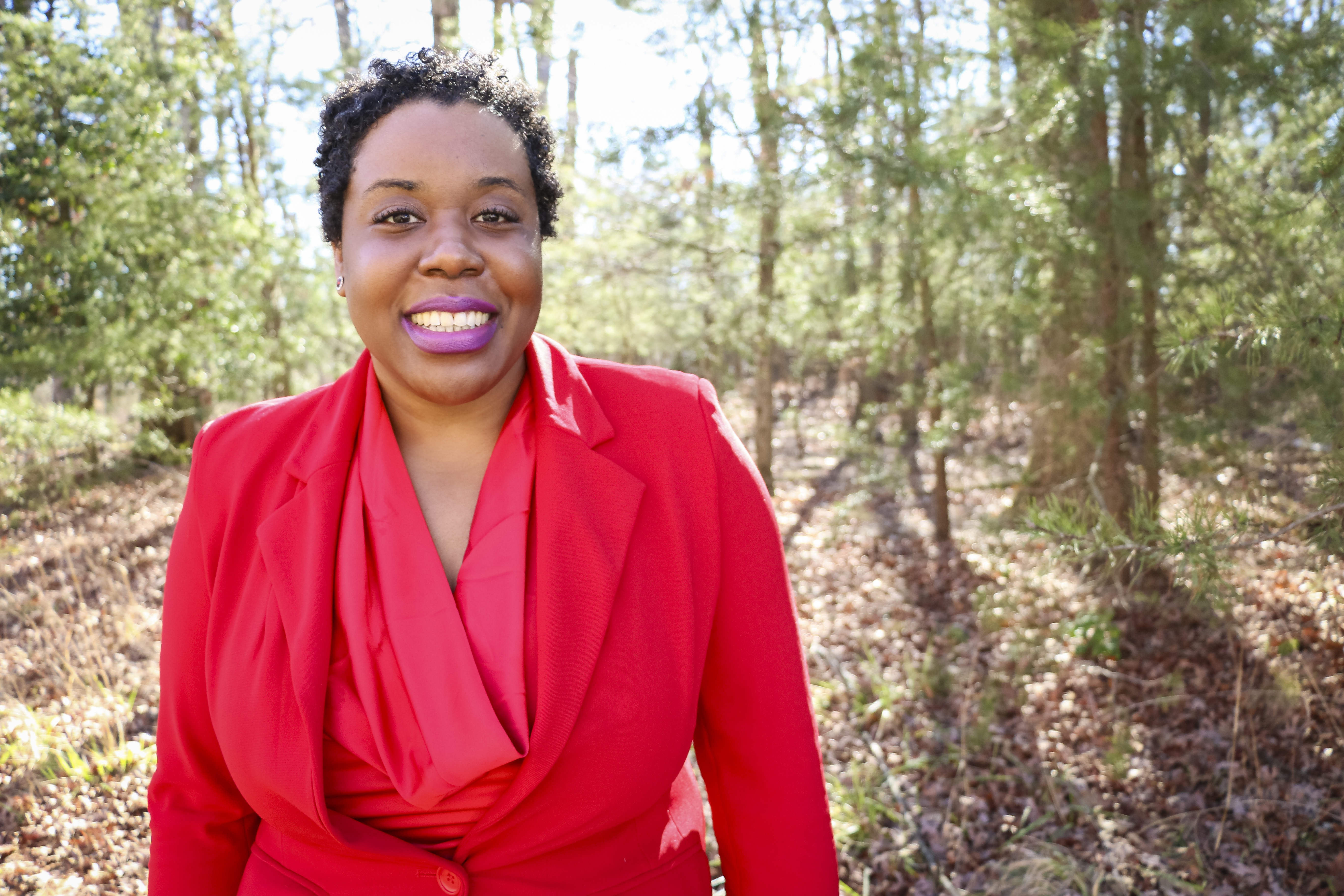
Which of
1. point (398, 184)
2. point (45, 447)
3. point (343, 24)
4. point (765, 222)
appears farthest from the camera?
point (343, 24)

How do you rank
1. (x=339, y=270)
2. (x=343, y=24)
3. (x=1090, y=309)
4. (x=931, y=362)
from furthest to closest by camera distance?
1. (x=343, y=24)
2. (x=931, y=362)
3. (x=1090, y=309)
4. (x=339, y=270)

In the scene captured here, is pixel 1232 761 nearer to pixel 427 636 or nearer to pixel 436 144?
pixel 427 636

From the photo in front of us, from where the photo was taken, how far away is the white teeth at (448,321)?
161 cm

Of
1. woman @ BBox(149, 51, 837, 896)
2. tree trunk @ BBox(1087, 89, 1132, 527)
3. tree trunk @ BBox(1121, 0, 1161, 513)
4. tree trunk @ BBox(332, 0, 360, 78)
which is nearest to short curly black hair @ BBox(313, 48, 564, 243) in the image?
woman @ BBox(149, 51, 837, 896)

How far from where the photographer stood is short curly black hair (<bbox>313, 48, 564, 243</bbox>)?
5.36ft

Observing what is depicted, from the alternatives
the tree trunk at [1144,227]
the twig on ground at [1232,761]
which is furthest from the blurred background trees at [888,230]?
the twig on ground at [1232,761]

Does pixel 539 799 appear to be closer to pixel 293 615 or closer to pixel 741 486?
pixel 293 615

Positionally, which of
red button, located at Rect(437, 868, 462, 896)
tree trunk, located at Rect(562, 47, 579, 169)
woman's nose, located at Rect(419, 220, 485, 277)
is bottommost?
red button, located at Rect(437, 868, 462, 896)

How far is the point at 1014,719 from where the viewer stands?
496 centimetres

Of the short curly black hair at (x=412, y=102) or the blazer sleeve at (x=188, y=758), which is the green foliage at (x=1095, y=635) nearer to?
the short curly black hair at (x=412, y=102)

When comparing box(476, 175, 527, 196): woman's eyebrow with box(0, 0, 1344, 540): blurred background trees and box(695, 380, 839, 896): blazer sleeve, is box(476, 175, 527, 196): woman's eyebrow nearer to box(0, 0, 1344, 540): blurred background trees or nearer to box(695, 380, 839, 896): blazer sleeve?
box(695, 380, 839, 896): blazer sleeve

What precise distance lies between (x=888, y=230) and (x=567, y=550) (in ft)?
19.1

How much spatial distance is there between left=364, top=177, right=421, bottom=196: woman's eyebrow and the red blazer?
41cm

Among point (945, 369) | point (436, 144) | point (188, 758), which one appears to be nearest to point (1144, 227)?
point (945, 369)
